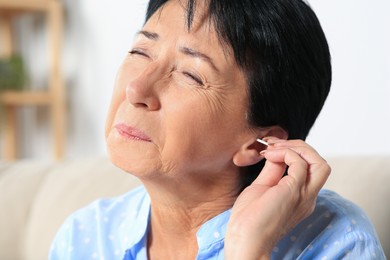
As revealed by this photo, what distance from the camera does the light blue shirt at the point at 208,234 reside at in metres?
1.28

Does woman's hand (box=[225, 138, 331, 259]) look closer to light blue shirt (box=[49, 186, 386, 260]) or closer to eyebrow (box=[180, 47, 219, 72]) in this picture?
light blue shirt (box=[49, 186, 386, 260])

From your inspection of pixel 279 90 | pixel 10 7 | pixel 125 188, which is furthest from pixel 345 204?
pixel 10 7

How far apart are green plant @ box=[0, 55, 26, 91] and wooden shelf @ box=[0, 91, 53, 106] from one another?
0.13 feet

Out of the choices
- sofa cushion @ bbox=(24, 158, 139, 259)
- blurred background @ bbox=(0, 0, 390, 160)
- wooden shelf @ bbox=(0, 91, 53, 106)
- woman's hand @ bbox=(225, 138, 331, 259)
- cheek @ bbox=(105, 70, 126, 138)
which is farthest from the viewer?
wooden shelf @ bbox=(0, 91, 53, 106)

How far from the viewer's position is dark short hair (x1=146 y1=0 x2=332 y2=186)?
1281 mm

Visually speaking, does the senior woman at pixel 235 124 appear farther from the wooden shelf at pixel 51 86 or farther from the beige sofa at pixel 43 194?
the wooden shelf at pixel 51 86

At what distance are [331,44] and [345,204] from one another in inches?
37.4

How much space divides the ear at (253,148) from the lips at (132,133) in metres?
0.18

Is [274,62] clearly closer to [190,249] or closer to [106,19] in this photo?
[190,249]

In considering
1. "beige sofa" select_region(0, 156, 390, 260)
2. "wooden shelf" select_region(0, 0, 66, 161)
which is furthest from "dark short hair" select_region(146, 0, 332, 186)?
"wooden shelf" select_region(0, 0, 66, 161)

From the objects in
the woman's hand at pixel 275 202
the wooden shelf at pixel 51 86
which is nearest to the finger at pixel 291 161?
the woman's hand at pixel 275 202

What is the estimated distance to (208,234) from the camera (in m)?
1.38

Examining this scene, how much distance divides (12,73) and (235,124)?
2.67 m

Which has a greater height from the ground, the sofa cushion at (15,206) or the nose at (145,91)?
the nose at (145,91)
